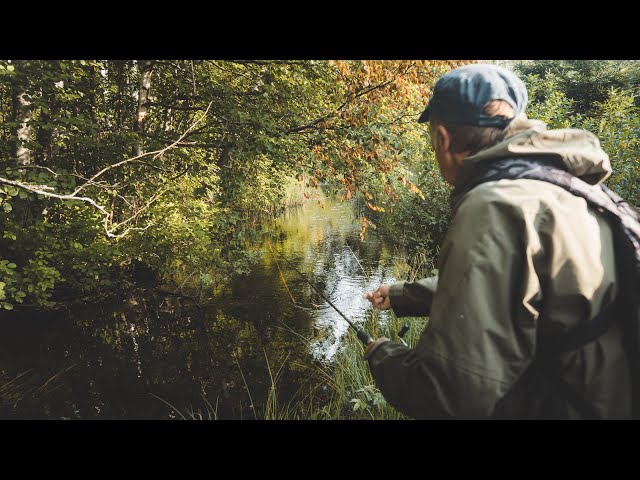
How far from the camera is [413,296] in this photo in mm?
1598

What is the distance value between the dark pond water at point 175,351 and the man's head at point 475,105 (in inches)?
121

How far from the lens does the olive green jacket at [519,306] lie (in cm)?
90

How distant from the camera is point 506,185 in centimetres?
95

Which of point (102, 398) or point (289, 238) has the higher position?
point (289, 238)

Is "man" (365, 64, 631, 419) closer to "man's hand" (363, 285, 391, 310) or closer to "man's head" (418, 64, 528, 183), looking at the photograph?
"man's head" (418, 64, 528, 183)

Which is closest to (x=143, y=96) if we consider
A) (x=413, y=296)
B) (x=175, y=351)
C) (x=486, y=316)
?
(x=175, y=351)

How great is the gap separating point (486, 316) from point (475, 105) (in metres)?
0.63

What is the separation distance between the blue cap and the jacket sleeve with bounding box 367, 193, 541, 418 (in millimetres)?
350

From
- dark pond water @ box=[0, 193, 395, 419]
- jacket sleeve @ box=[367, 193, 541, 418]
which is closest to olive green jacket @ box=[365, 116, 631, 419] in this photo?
jacket sleeve @ box=[367, 193, 541, 418]

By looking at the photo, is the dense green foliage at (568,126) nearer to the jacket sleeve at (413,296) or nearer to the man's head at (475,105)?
the jacket sleeve at (413,296)

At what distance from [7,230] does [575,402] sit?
6473 mm

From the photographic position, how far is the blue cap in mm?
1120
